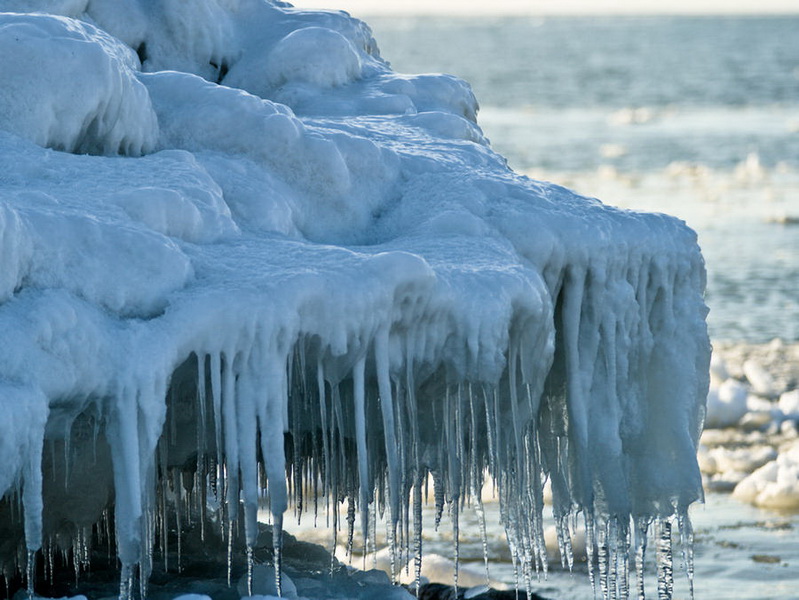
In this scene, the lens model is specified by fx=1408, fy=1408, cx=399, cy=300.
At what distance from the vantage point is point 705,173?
2502cm

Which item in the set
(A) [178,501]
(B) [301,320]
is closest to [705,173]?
(A) [178,501]

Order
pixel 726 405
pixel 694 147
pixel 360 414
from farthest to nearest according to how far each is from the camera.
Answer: pixel 694 147, pixel 726 405, pixel 360 414

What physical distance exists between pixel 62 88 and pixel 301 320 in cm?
154

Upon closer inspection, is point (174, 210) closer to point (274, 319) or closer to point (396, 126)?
point (274, 319)

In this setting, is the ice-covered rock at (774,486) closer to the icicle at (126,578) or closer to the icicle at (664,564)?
the icicle at (664,564)

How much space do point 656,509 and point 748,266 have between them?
37.7ft

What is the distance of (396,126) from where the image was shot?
6.82 metres

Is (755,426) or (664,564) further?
(755,426)

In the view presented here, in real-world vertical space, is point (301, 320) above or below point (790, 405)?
above

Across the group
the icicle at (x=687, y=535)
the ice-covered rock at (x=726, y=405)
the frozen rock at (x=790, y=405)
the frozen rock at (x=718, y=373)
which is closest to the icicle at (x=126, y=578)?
the icicle at (x=687, y=535)

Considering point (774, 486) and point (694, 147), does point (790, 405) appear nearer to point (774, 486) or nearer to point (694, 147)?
point (774, 486)

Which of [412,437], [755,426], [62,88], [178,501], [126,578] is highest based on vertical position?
[62,88]

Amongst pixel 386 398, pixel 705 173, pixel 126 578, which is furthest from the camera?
pixel 705 173

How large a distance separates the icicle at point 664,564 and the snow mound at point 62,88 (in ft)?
9.34
